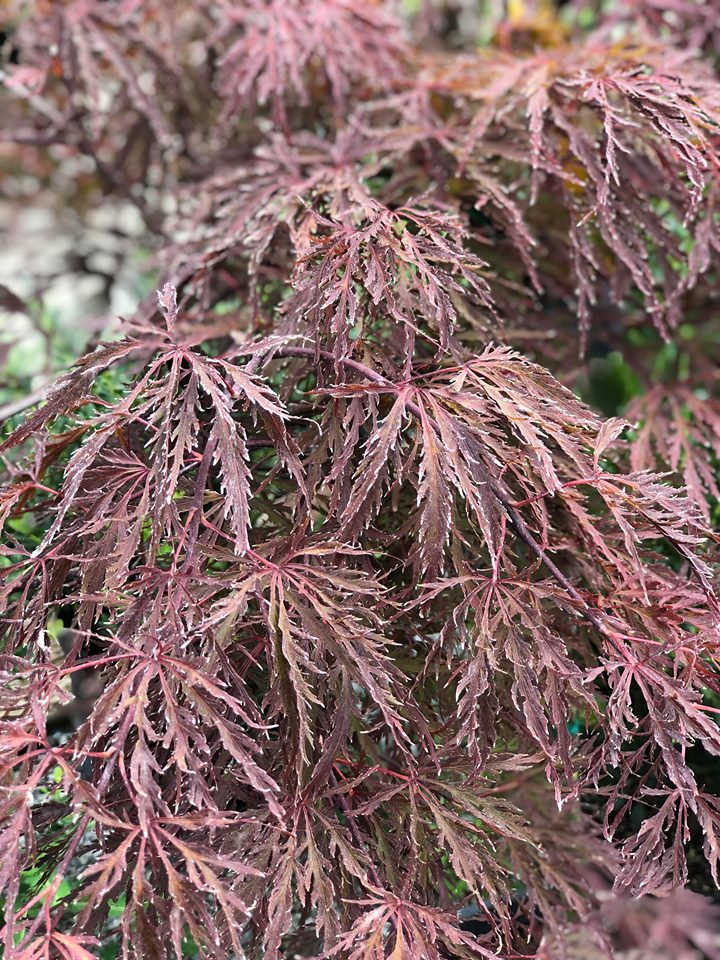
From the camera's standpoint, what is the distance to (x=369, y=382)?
2.64ft

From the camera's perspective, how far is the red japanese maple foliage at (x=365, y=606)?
0.69 meters

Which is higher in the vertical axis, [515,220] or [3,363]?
[515,220]

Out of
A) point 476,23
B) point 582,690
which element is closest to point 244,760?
point 582,690

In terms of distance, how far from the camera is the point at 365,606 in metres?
0.81

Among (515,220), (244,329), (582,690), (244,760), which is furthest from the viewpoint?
(244,329)

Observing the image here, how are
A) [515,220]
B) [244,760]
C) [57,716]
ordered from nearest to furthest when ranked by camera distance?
1. [244,760]
2. [515,220]
3. [57,716]

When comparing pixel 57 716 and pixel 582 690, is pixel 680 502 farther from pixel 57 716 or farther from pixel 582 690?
pixel 57 716

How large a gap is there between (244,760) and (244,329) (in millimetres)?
677

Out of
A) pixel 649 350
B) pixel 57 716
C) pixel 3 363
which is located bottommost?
pixel 57 716

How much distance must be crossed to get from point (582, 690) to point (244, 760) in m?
0.32

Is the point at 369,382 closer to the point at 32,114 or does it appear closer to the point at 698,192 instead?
the point at 698,192

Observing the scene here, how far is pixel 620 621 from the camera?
788 mm

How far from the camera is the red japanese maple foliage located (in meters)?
0.69

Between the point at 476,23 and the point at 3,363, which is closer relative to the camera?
the point at 3,363
